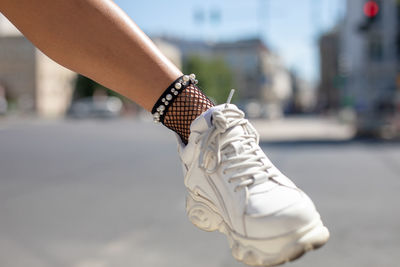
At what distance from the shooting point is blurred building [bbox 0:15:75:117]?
90.6 feet

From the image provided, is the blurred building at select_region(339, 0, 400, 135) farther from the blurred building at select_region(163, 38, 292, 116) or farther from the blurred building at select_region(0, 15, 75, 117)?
the blurred building at select_region(163, 38, 292, 116)

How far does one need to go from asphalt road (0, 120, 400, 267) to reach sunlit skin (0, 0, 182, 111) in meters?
1.29

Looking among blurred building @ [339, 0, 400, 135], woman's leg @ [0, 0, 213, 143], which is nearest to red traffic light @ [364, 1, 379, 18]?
woman's leg @ [0, 0, 213, 143]

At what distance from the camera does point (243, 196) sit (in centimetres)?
116

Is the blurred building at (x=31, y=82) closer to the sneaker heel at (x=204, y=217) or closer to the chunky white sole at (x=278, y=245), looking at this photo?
the sneaker heel at (x=204, y=217)

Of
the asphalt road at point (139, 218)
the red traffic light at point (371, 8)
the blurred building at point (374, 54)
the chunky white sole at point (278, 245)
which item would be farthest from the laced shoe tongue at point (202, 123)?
the blurred building at point (374, 54)

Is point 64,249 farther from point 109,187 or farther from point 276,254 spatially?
point 109,187

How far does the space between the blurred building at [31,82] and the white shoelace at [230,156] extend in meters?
25.4

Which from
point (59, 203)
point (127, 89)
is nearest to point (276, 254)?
point (127, 89)

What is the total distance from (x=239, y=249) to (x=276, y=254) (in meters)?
0.09

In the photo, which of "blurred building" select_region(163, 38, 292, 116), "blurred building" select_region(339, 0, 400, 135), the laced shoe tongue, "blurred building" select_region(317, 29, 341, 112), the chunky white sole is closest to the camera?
the chunky white sole

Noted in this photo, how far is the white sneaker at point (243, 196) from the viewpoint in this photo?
1090 mm

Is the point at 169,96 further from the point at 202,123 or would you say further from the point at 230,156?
the point at 230,156

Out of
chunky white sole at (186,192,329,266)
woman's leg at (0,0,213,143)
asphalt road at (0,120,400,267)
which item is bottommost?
asphalt road at (0,120,400,267)
